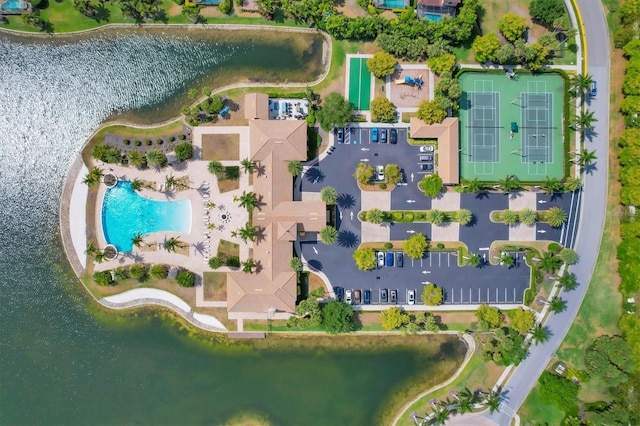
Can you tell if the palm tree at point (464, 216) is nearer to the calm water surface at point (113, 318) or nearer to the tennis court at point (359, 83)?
the calm water surface at point (113, 318)


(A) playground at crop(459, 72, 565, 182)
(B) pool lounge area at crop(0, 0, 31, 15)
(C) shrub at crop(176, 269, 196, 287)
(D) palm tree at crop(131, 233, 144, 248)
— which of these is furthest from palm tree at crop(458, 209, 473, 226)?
(B) pool lounge area at crop(0, 0, 31, 15)

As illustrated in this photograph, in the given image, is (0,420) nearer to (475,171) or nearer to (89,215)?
(89,215)

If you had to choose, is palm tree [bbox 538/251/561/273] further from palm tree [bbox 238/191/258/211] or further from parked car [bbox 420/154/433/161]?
palm tree [bbox 238/191/258/211]

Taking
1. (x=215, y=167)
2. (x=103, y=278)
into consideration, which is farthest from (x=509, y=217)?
(x=103, y=278)

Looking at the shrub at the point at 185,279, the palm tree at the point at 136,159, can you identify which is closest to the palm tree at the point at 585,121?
the shrub at the point at 185,279

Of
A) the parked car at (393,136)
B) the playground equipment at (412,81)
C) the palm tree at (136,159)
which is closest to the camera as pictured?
the palm tree at (136,159)

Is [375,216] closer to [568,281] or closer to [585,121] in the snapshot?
[568,281]
